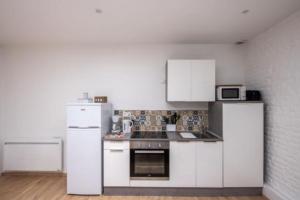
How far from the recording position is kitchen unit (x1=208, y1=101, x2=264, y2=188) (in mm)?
2986

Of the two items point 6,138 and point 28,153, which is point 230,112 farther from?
point 6,138

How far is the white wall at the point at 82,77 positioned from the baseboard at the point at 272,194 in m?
1.59

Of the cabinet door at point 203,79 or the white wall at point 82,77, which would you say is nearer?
the cabinet door at point 203,79

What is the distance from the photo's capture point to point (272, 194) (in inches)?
111

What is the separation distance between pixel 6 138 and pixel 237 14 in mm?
4473

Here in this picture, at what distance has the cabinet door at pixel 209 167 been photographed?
303 centimetres

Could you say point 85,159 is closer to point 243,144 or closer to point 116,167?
point 116,167

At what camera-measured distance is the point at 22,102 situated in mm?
3822

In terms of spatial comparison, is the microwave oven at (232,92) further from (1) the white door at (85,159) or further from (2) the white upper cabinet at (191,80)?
(1) the white door at (85,159)

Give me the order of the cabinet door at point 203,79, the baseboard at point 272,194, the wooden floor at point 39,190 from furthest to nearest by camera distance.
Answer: the cabinet door at point 203,79 < the wooden floor at point 39,190 < the baseboard at point 272,194

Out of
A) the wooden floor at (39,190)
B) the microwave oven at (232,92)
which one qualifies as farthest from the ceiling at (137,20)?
the wooden floor at (39,190)

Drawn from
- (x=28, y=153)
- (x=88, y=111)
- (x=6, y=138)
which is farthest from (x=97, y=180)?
(x=6, y=138)

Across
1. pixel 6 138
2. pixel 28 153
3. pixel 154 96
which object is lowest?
pixel 28 153

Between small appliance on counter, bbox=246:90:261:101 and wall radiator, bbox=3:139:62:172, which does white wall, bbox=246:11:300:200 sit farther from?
wall radiator, bbox=3:139:62:172
